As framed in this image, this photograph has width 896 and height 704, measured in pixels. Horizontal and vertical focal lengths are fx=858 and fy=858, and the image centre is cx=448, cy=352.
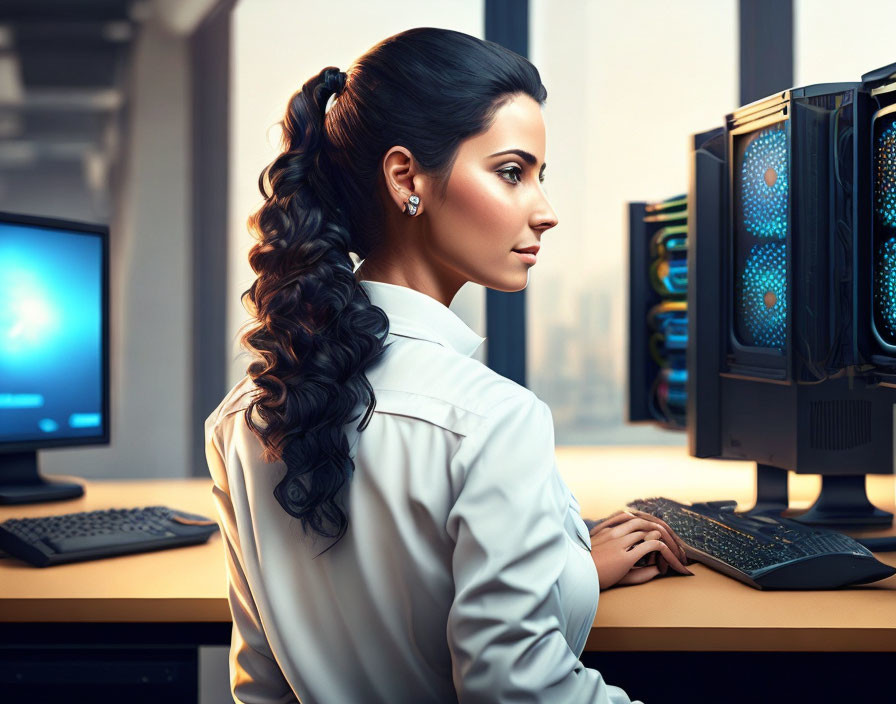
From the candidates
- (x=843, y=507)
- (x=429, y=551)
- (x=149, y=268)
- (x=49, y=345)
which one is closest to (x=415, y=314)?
(x=429, y=551)

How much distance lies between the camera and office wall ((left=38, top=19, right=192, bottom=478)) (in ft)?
6.93

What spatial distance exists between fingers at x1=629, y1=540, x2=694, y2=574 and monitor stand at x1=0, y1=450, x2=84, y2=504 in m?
1.17

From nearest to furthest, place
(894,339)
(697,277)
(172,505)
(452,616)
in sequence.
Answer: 1. (452,616)
2. (894,339)
3. (697,277)
4. (172,505)

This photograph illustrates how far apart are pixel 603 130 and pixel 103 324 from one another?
1.34 meters

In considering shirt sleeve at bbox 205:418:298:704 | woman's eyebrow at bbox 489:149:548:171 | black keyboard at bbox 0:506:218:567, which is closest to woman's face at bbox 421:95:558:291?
woman's eyebrow at bbox 489:149:548:171

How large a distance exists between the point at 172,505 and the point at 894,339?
130cm

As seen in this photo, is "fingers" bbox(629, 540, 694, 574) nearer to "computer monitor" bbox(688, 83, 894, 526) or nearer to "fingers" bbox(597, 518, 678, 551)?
"fingers" bbox(597, 518, 678, 551)

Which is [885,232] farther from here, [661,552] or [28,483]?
[28,483]

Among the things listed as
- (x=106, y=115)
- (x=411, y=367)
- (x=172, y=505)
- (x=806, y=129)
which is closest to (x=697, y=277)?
(x=806, y=129)

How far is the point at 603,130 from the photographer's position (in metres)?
2.28

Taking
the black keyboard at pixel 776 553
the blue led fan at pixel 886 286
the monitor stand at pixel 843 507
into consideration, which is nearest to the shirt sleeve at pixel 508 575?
the black keyboard at pixel 776 553

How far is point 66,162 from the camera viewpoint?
6.82 ft

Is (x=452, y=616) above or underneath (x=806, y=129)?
underneath

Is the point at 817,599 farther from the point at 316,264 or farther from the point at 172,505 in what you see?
the point at 172,505
